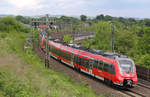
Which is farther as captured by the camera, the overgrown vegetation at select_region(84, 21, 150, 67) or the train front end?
the overgrown vegetation at select_region(84, 21, 150, 67)

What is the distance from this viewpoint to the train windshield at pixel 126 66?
1659 cm

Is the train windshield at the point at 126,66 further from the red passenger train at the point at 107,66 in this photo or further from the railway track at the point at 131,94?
the railway track at the point at 131,94

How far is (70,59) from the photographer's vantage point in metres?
26.8

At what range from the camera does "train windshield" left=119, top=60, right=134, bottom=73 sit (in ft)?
54.4

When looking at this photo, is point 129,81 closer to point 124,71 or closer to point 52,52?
point 124,71

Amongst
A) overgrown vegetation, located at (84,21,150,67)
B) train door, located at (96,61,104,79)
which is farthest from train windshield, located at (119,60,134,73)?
overgrown vegetation, located at (84,21,150,67)

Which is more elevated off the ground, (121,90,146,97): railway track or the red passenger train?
the red passenger train

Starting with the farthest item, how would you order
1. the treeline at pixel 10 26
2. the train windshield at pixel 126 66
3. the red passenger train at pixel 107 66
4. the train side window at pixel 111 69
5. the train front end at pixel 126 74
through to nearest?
the treeline at pixel 10 26 → the train side window at pixel 111 69 → the train windshield at pixel 126 66 → the red passenger train at pixel 107 66 → the train front end at pixel 126 74

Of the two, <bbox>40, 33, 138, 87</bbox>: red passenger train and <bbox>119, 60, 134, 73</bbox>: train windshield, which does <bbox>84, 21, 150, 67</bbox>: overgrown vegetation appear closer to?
<bbox>40, 33, 138, 87</bbox>: red passenger train

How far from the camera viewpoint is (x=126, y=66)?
16.8 m

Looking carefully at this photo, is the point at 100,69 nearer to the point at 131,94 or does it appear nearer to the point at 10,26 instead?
the point at 131,94

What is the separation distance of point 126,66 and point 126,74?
733 millimetres

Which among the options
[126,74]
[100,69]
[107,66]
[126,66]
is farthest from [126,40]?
[126,74]

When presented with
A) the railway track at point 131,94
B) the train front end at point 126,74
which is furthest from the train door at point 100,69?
the railway track at point 131,94
